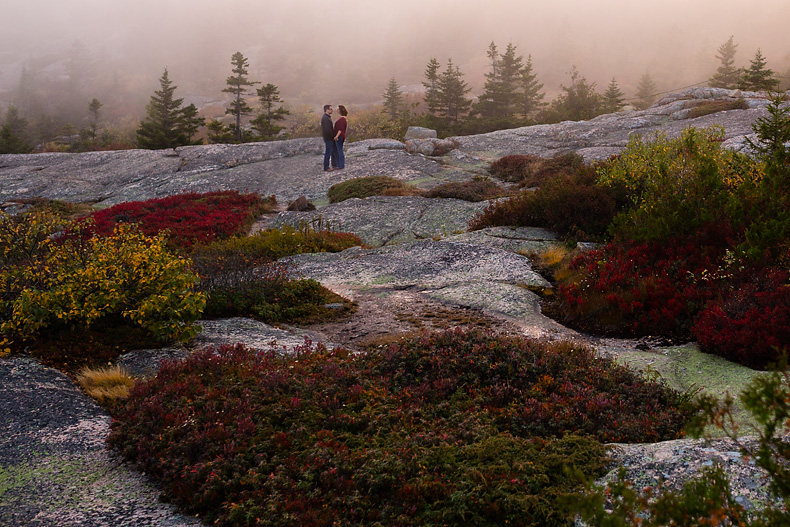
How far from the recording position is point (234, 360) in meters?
6.47

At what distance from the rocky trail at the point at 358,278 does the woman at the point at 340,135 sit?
2.00ft

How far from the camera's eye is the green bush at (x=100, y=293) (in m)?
6.89

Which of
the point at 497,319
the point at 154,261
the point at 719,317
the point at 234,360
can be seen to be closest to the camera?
the point at 234,360

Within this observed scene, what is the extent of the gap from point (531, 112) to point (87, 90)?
7326 centimetres

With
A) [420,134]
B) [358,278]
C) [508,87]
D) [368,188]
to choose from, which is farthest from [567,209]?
[508,87]

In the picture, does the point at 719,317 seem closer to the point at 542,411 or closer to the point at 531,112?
the point at 542,411

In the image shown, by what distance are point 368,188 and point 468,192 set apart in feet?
14.1

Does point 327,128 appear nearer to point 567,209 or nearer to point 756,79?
point 567,209

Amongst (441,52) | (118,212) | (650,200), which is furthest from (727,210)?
(441,52)

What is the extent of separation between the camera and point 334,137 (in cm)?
2377

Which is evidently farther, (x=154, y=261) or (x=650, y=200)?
(x=650, y=200)

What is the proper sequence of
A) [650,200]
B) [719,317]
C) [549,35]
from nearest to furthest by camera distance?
[719,317] < [650,200] < [549,35]

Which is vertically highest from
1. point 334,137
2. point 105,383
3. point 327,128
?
point 327,128

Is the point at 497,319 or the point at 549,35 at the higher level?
the point at 549,35
